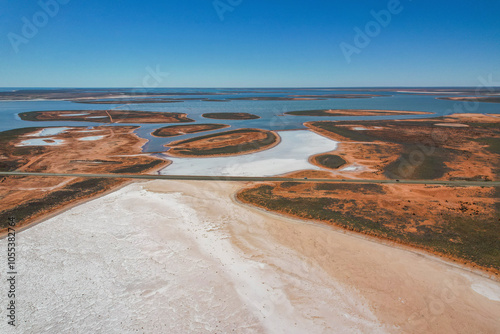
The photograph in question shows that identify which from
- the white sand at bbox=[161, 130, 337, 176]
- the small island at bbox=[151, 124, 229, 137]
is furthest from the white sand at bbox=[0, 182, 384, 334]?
the small island at bbox=[151, 124, 229, 137]

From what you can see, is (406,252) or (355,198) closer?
(406,252)

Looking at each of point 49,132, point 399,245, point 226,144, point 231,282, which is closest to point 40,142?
point 49,132

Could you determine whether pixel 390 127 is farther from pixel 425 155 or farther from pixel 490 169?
pixel 490 169

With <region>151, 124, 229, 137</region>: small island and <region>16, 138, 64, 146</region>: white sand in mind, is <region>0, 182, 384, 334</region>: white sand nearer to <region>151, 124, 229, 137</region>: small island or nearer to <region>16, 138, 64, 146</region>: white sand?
<region>16, 138, 64, 146</region>: white sand

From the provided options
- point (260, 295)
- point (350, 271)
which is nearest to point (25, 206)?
point (260, 295)

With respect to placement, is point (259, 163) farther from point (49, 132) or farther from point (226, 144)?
point (49, 132)
